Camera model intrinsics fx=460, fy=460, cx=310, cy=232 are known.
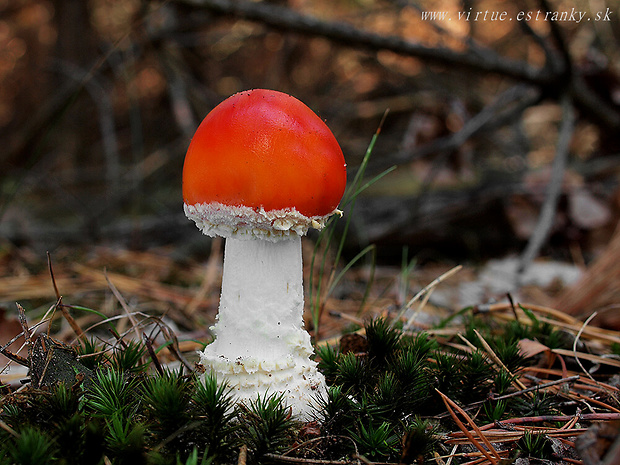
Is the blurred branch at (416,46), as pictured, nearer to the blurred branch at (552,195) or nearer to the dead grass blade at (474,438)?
the blurred branch at (552,195)

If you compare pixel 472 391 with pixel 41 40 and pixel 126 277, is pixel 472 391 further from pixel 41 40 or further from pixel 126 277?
pixel 41 40

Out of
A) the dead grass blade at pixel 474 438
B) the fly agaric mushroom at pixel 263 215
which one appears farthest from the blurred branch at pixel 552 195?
the fly agaric mushroom at pixel 263 215

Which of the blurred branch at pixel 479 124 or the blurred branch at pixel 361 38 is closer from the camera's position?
the blurred branch at pixel 361 38

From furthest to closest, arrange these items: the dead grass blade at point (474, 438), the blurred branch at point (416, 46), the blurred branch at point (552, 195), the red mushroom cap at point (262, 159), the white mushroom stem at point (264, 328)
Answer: the blurred branch at point (416, 46)
the blurred branch at point (552, 195)
the white mushroom stem at point (264, 328)
the red mushroom cap at point (262, 159)
the dead grass blade at point (474, 438)

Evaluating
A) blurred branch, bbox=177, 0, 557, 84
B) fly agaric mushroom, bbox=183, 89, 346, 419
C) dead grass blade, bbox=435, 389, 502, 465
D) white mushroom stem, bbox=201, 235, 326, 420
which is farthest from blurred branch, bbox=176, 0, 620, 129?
dead grass blade, bbox=435, 389, 502, 465

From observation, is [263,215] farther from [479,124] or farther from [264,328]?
[479,124]

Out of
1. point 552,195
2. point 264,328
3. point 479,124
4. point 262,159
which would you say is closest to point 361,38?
point 479,124

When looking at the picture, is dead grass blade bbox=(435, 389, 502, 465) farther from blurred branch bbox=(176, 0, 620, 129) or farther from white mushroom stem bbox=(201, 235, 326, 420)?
blurred branch bbox=(176, 0, 620, 129)
